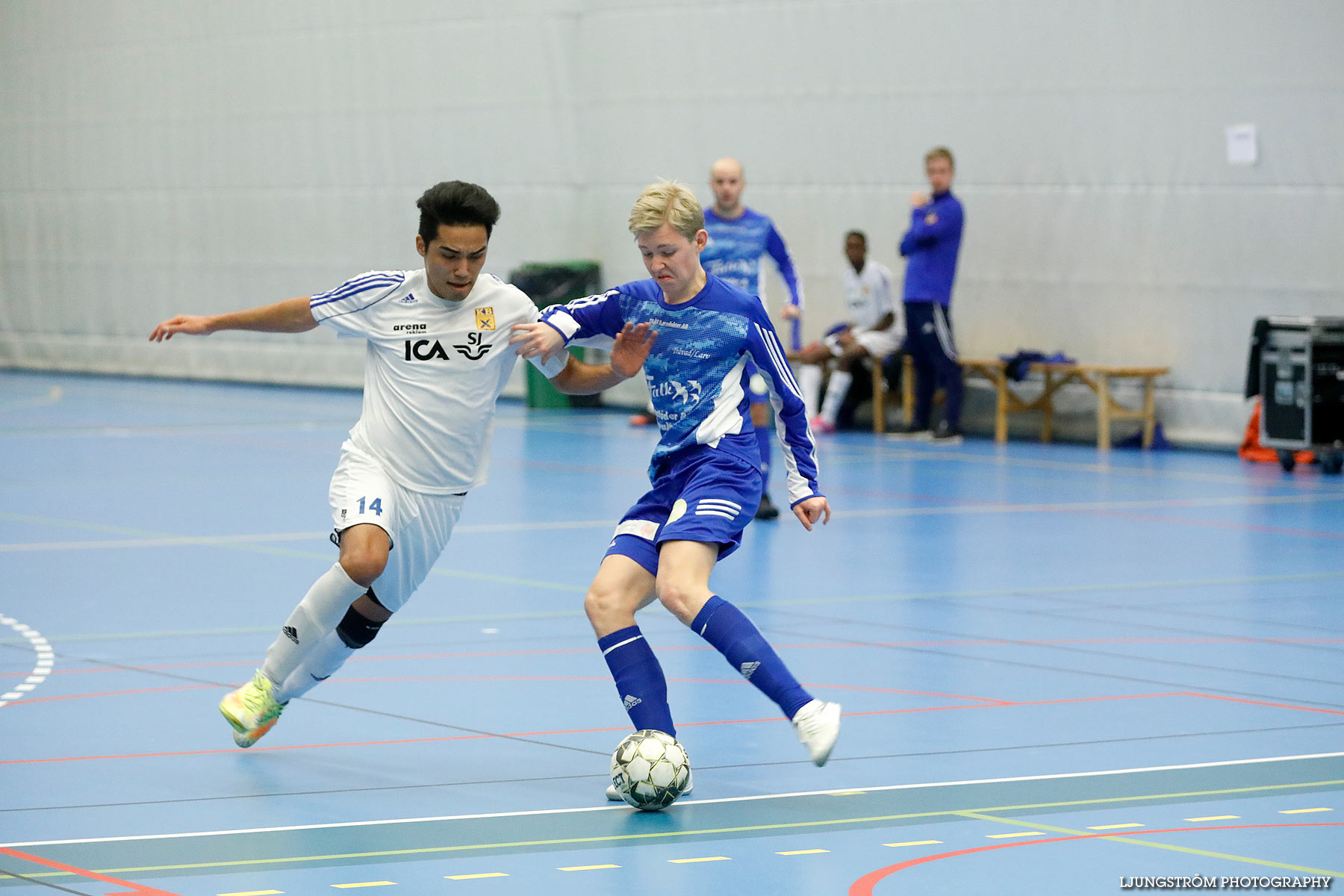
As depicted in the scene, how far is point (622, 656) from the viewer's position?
5656mm

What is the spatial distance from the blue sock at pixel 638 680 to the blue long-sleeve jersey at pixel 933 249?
12167mm

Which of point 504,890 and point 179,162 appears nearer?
point 504,890

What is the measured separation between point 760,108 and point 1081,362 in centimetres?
457

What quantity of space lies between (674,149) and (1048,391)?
549 centimetres

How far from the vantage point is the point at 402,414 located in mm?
6238

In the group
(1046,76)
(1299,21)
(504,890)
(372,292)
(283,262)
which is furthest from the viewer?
(283,262)

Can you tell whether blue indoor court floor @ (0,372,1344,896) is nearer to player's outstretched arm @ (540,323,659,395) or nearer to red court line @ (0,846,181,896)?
red court line @ (0,846,181,896)

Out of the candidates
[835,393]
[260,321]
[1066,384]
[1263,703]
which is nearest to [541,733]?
[260,321]

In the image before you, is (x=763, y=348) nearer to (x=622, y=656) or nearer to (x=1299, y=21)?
(x=622, y=656)

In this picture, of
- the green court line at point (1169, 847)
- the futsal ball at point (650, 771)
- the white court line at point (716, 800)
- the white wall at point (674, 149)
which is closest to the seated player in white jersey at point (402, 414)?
the white court line at point (716, 800)

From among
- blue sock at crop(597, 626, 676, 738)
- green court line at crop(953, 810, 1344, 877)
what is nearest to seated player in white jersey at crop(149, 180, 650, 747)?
blue sock at crop(597, 626, 676, 738)

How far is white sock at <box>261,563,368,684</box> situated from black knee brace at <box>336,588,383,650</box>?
0.40ft

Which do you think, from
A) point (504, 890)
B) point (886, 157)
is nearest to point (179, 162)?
point (886, 157)

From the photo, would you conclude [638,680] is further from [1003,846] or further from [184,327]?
[184,327]
